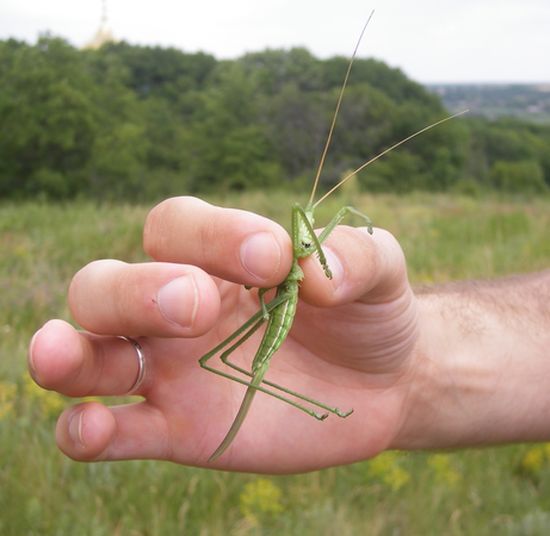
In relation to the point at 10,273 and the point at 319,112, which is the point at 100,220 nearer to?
the point at 10,273

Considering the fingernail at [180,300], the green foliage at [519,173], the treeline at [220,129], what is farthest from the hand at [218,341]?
the green foliage at [519,173]

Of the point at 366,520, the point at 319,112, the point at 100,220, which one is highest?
the point at 319,112

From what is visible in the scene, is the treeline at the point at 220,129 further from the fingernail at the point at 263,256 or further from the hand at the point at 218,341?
the fingernail at the point at 263,256

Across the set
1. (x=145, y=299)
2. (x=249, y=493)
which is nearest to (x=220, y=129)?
(x=249, y=493)

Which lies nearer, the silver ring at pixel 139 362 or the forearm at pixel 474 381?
the silver ring at pixel 139 362

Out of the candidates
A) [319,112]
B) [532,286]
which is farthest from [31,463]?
[319,112]

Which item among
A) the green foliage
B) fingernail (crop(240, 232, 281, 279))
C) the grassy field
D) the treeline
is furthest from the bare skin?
the green foliage

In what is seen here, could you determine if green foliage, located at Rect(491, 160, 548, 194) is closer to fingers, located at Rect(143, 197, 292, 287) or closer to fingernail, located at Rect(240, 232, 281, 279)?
fingers, located at Rect(143, 197, 292, 287)
